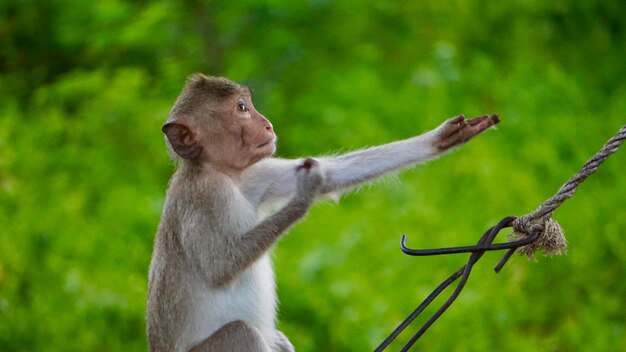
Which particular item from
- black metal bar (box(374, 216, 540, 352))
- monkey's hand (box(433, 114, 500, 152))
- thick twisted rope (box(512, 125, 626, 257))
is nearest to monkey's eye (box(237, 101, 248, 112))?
monkey's hand (box(433, 114, 500, 152))

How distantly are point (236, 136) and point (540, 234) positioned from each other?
52.1 inches

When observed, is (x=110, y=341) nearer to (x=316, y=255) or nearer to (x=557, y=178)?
(x=316, y=255)

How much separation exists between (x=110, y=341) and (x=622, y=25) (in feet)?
17.8

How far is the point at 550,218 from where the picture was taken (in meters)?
3.39

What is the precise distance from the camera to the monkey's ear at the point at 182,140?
404 centimetres

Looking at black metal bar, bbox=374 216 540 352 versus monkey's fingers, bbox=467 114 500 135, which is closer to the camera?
black metal bar, bbox=374 216 540 352

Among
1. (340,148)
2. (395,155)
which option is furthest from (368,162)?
(340,148)

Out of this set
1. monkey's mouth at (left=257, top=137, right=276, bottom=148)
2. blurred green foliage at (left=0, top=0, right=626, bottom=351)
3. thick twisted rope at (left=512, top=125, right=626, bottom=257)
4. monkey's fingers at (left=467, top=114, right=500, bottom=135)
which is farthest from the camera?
blurred green foliage at (left=0, top=0, right=626, bottom=351)

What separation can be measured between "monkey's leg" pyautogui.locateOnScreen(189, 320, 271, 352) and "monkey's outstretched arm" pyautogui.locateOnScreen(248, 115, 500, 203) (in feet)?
1.79

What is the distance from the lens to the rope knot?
3.32m

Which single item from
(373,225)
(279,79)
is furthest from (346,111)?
(373,225)

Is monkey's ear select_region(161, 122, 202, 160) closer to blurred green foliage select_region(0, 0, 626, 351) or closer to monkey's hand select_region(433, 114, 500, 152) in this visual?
monkey's hand select_region(433, 114, 500, 152)

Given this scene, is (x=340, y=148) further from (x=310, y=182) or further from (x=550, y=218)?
(x=550, y=218)

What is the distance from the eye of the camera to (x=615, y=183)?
310 inches
